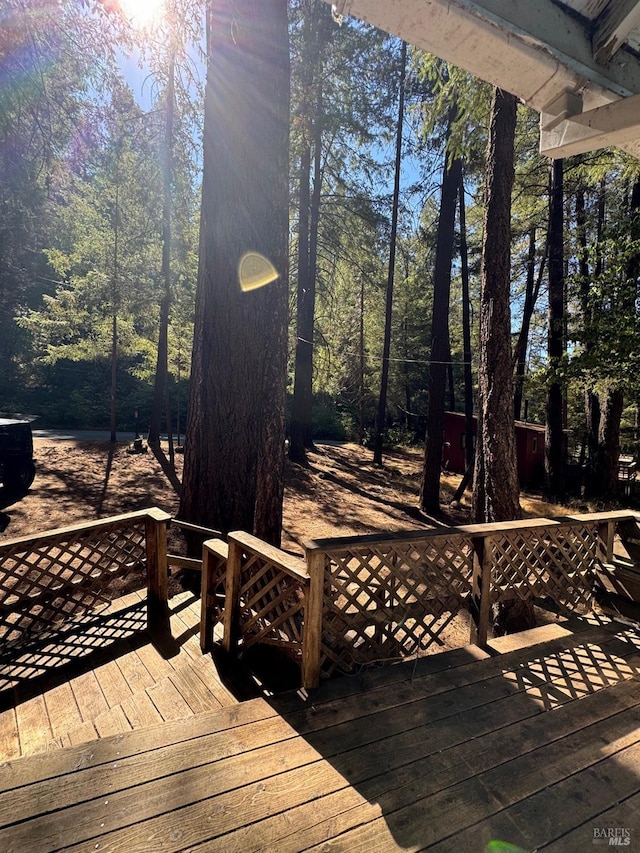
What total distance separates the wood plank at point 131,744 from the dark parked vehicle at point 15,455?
22.4ft

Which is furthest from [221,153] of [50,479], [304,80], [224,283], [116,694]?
[50,479]

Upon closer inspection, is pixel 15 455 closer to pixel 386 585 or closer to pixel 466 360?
pixel 386 585

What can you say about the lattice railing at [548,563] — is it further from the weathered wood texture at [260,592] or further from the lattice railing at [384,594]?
the weathered wood texture at [260,592]

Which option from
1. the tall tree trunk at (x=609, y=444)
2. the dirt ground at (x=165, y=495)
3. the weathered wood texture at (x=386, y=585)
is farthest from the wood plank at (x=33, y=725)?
the tall tree trunk at (x=609, y=444)

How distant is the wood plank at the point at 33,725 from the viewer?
2.15m

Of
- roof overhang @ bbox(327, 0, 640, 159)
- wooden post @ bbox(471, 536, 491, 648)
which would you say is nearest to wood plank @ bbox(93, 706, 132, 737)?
wooden post @ bbox(471, 536, 491, 648)

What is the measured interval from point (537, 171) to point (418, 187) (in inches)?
119

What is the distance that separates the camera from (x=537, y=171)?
10.5 m

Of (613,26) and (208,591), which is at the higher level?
(613,26)

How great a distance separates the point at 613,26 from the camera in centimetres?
153

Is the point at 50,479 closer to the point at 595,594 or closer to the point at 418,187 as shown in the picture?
the point at 595,594

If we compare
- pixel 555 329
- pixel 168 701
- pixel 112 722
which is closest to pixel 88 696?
pixel 112 722

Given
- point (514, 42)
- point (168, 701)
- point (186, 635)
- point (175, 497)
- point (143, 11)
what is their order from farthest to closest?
point (175, 497) → point (143, 11) → point (186, 635) → point (168, 701) → point (514, 42)

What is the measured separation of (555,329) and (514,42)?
10.3 metres
